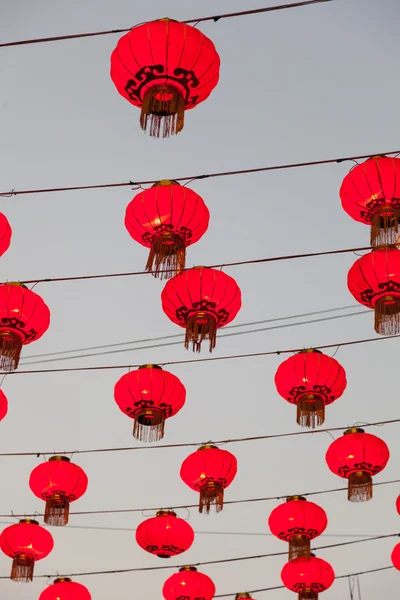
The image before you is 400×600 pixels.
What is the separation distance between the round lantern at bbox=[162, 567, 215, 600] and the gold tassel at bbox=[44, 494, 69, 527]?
150 centimetres

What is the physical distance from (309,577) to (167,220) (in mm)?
3941

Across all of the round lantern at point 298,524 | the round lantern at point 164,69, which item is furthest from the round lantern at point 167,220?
the round lantern at point 298,524

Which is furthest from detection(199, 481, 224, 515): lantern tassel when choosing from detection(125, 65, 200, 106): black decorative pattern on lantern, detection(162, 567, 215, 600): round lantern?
detection(125, 65, 200, 106): black decorative pattern on lantern

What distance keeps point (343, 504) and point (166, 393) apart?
355cm

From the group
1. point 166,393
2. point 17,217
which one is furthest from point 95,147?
point 166,393

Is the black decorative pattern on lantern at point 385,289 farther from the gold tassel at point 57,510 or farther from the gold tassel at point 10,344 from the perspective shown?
the gold tassel at point 57,510

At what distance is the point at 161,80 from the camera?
4359 millimetres

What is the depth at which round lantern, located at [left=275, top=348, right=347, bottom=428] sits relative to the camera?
5977 mm

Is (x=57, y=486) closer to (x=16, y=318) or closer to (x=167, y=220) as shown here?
(x=16, y=318)

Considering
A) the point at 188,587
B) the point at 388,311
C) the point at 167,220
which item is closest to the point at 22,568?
the point at 188,587

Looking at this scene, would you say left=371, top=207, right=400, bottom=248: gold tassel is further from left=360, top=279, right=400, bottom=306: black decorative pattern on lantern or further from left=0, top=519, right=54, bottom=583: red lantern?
left=0, top=519, right=54, bottom=583: red lantern

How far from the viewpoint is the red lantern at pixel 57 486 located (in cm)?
662

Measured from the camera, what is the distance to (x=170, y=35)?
4.22 metres

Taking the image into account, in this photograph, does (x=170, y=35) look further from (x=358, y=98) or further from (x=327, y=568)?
(x=327, y=568)
